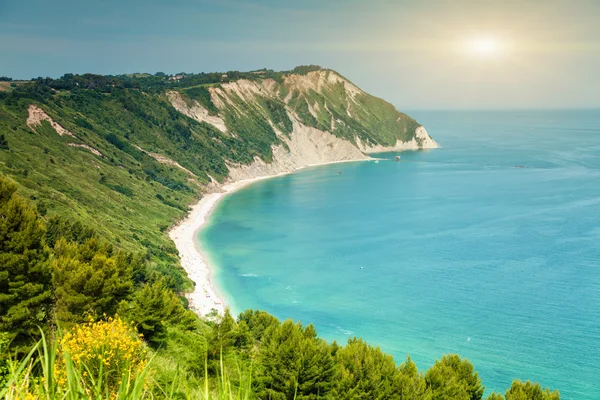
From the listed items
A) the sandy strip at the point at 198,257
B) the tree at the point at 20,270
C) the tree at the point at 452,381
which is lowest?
the tree at the point at 20,270

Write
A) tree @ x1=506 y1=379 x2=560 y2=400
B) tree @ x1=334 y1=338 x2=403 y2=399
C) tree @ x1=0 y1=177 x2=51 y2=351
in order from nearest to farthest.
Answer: tree @ x1=0 y1=177 x2=51 y2=351 → tree @ x1=334 y1=338 x2=403 y2=399 → tree @ x1=506 y1=379 x2=560 y2=400

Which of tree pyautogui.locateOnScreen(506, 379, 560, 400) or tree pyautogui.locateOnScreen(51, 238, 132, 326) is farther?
tree pyautogui.locateOnScreen(506, 379, 560, 400)

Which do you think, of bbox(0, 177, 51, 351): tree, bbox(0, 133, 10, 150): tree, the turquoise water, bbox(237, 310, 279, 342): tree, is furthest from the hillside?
bbox(0, 177, 51, 351): tree

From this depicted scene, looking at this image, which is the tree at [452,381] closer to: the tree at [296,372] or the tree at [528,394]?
the tree at [528,394]

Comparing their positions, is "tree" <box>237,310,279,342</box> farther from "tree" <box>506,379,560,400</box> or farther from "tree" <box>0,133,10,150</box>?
"tree" <box>0,133,10,150</box>

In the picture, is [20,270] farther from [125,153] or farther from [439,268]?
[125,153]

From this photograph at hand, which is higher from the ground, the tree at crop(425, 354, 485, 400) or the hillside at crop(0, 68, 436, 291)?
the hillside at crop(0, 68, 436, 291)

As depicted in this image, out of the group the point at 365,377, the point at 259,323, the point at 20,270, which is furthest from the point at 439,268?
the point at 20,270

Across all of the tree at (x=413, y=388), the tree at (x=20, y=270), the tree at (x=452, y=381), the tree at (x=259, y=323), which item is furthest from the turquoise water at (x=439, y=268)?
the tree at (x=20, y=270)
